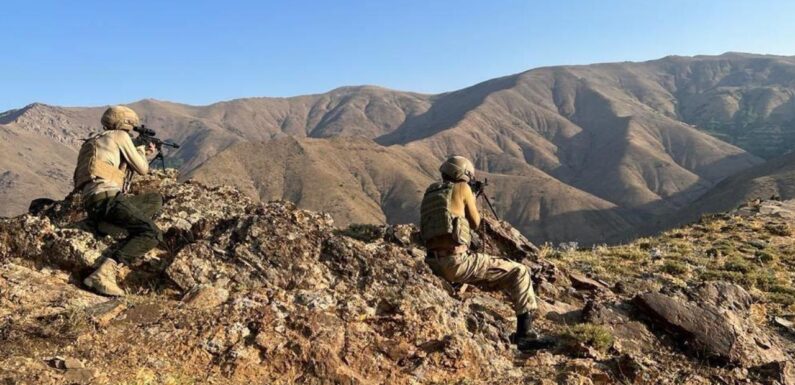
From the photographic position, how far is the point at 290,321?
6281 mm

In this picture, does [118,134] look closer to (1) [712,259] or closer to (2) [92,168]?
(2) [92,168]

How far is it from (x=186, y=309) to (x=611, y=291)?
8.76 m

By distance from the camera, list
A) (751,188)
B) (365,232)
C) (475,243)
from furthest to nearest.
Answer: (751,188) < (365,232) < (475,243)

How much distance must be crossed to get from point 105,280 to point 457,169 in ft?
15.9

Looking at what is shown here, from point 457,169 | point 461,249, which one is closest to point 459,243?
point 461,249

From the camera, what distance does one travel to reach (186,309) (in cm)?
629

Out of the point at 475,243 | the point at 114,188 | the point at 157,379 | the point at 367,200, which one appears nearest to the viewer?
the point at 157,379

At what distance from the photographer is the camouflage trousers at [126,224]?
7.31 m

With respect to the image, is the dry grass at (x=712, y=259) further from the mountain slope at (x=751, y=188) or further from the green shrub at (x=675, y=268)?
the mountain slope at (x=751, y=188)

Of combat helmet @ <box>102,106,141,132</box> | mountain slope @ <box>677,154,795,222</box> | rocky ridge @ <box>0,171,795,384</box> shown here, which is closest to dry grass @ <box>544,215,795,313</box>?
rocky ridge @ <box>0,171,795,384</box>

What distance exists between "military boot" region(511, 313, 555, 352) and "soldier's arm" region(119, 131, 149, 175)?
582cm

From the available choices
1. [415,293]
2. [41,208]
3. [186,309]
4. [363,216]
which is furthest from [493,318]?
[363,216]

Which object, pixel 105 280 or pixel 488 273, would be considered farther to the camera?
pixel 488 273

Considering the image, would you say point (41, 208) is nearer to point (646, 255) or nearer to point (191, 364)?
point (191, 364)
